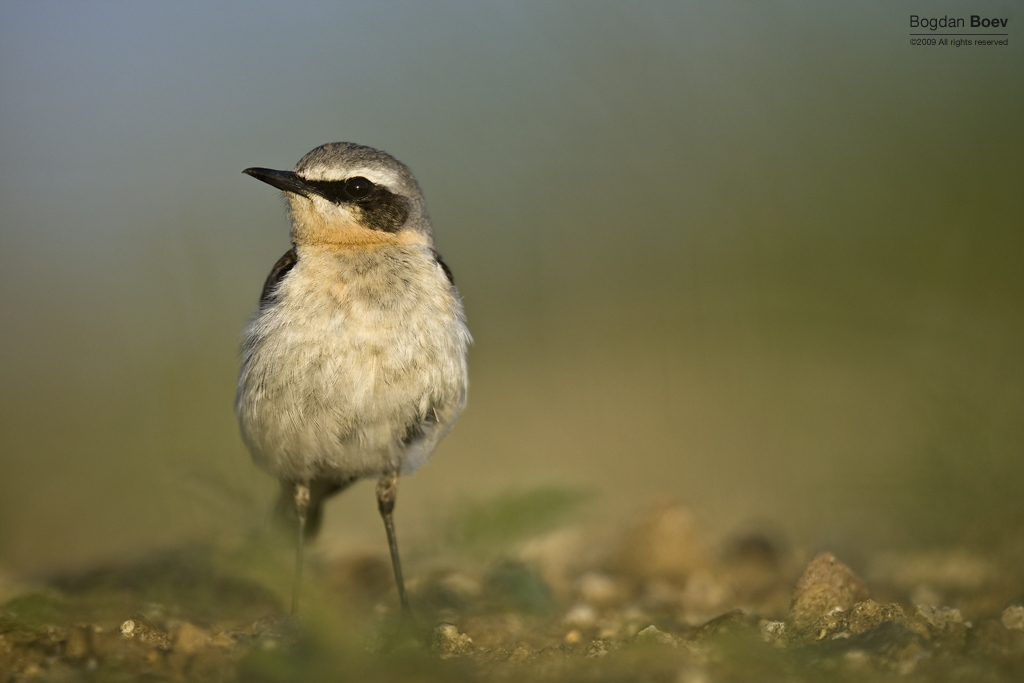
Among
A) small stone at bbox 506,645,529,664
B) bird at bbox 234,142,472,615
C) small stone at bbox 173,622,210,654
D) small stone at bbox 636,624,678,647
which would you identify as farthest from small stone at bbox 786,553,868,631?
small stone at bbox 173,622,210,654

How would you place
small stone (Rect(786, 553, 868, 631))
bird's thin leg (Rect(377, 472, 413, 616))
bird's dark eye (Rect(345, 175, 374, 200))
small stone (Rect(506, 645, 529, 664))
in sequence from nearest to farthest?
1. small stone (Rect(506, 645, 529, 664))
2. small stone (Rect(786, 553, 868, 631))
3. bird's dark eye (Rect(345, 175, 374, 200))
4. bird's thin leg (Rect(377, 472, 413, 616))

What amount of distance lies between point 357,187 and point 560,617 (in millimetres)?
2708

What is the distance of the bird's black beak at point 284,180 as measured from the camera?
512 cm

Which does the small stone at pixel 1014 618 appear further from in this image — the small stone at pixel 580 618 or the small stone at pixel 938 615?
the small stone at pixel 580 618

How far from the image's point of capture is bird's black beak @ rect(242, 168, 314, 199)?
512 centimetres

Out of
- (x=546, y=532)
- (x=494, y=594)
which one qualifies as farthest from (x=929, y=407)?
(x=494, y=594)

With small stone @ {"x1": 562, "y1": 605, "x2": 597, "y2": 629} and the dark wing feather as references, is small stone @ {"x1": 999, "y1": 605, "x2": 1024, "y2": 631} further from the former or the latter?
the dark wing feather

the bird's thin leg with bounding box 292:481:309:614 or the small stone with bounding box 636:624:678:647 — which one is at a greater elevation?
the bird's thin leg with bounding box 292:481:309:614

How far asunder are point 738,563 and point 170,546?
3705 mm

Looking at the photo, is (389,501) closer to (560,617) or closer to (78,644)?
(560,617)

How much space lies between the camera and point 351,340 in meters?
4.70

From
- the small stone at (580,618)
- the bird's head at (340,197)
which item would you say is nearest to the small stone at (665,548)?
the small stone at (580,618)

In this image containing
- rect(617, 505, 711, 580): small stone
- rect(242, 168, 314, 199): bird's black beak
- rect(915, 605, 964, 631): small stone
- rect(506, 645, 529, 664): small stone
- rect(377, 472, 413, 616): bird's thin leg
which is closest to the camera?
rect(506, 645, 529, 664): small stone

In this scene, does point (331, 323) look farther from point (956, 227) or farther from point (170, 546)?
point (956, 227)
